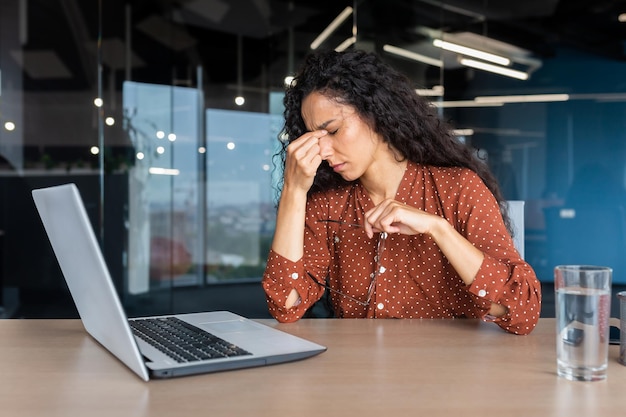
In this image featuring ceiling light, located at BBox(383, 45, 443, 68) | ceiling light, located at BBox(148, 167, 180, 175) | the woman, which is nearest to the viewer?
the woman

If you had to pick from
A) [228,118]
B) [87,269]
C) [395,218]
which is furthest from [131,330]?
[228,118]

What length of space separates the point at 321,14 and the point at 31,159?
212cm

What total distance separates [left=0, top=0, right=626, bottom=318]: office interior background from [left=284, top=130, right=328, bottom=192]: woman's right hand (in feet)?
8.62

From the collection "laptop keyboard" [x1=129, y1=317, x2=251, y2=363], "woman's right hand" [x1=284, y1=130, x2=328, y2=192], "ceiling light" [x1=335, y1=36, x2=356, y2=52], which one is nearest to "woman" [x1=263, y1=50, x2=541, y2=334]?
"woman's right hand" [x1=284, y1=130, x2=328, y2=192]

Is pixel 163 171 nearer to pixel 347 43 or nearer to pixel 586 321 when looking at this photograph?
pixel 347 43

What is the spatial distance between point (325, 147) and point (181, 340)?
2.35ft

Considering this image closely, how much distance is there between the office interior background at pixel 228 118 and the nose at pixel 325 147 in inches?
101

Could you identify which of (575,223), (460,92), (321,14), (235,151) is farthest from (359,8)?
(575,223)

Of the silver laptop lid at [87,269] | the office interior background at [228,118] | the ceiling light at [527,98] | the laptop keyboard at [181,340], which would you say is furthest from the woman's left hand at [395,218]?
the ceiling light at [527,98]

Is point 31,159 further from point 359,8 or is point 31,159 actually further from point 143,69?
point 359,8

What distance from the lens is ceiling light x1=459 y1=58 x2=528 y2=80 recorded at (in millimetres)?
4137

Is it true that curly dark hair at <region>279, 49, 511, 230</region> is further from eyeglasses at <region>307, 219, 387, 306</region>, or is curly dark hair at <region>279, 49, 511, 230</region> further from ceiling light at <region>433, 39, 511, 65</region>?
ceiling light at <region>433, 39, 511, 65</region>

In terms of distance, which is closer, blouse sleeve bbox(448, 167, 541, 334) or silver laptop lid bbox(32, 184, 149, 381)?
silver laptop lid bbox(32, 184, 149, 381)

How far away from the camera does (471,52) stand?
4.20 metres
